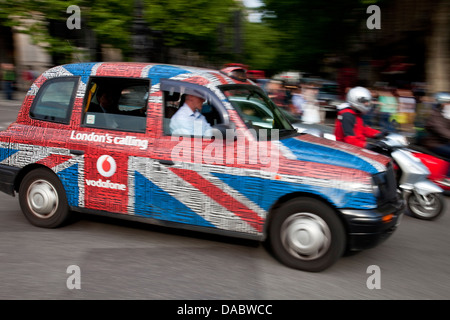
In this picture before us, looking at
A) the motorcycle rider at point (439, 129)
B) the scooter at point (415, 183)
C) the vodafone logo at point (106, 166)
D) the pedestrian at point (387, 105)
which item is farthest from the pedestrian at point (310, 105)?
the vodafone logo at point (106, 166)

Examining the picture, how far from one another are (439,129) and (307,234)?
4.98m

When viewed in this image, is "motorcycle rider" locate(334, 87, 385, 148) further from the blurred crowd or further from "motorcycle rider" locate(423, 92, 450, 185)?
the blurred crowd

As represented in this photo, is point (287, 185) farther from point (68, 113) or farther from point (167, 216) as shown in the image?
point (68, 113)

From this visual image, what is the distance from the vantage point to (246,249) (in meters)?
5.09

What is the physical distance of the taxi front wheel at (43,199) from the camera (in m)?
5.40

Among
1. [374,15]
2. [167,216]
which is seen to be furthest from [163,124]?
[374,15]

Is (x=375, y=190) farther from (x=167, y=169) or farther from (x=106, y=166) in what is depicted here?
(x=106, y=166)

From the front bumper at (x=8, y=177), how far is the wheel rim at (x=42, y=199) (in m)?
0.23

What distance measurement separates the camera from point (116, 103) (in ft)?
17.2

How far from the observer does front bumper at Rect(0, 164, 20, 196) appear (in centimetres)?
555

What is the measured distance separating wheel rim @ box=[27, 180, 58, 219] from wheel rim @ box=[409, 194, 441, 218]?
187 inches

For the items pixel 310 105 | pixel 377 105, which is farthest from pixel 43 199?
pixel 377 105

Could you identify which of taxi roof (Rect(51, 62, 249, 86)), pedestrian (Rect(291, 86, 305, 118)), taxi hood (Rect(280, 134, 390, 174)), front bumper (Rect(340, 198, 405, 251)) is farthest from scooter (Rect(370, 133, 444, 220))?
pedestrian (Rect(291, 86, 305, 118))

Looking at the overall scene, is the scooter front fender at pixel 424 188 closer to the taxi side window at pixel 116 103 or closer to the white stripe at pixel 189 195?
the white stripe at pixel 189 195
